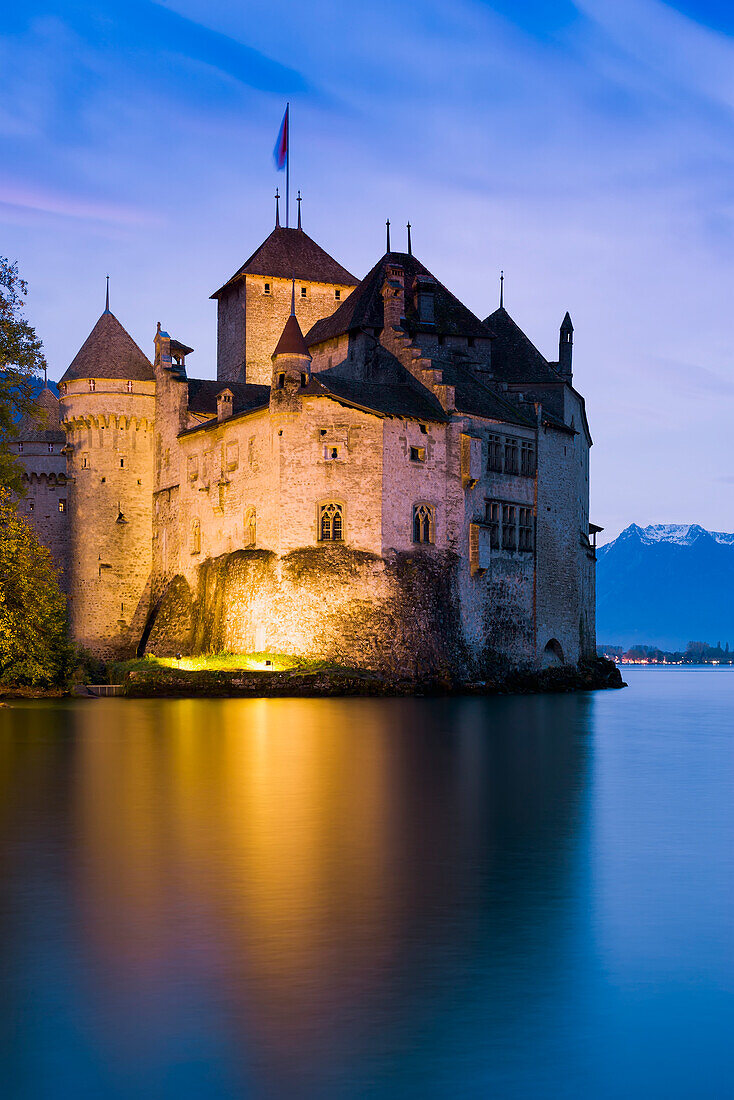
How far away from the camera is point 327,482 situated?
5641cm

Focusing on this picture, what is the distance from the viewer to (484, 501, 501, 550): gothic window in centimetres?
6078

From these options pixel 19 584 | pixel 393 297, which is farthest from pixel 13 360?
pixel 393 297

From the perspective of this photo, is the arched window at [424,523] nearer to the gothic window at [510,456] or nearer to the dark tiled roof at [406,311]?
the gothic window at [510,456]

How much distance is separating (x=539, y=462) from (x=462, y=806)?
46978mm

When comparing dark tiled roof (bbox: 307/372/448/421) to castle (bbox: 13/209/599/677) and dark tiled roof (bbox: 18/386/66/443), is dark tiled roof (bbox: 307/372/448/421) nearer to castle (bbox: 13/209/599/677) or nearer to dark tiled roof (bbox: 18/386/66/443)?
castle (bbox: 13/209/599/677)

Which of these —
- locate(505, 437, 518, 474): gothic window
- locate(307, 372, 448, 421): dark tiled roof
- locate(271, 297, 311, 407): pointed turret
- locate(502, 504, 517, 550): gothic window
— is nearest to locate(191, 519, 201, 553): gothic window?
locate(271, 297, 311, 407): pointed turret

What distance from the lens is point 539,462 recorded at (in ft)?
212

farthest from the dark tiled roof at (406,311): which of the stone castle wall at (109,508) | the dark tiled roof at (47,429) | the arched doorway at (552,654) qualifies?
the arched doorway at (552,654)

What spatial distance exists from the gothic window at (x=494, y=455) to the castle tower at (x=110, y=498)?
2262 centimetres

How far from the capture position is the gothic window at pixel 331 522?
5647 cm

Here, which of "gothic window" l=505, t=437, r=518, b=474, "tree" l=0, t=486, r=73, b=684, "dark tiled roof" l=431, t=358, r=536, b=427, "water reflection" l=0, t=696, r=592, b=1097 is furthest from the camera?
"gothic window" l=505, t=437, r=518, b=474

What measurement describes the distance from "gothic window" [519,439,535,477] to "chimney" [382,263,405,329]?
9457 millimetres

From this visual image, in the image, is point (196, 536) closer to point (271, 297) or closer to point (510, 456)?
point (510, 456)

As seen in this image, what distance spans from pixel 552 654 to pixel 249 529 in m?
19.2
